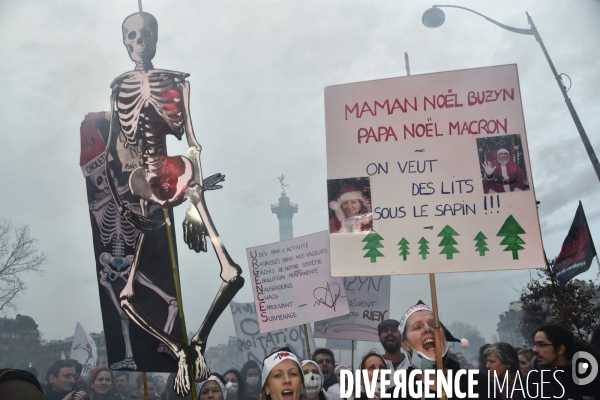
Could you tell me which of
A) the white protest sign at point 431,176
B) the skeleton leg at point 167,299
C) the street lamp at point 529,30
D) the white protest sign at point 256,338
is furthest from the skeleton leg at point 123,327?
the street lamp at point 529,30

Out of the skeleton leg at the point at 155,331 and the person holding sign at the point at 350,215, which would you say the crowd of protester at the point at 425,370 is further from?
the person holding sign at the point at 350,215

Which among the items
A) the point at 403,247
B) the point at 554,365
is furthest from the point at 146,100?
the point at 554,365

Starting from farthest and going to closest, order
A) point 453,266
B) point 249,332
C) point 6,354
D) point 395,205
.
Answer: point 6,354 < point 249,332 < point 395,205 < point 453,266

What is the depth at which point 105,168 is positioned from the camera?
6297 millimetres

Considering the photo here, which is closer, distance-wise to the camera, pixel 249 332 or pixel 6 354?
pixel 249 332

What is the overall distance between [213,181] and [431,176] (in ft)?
13.5

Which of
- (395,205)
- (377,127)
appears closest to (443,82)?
(377,127)

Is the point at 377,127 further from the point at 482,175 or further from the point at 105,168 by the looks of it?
the point at 105,168

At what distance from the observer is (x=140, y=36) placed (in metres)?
6.66

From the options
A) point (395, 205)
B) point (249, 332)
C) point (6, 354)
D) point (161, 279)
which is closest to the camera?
point (395, 205)

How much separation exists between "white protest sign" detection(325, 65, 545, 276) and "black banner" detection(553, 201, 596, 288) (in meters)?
3.46

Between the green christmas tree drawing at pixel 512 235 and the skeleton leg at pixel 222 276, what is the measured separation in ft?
13.4

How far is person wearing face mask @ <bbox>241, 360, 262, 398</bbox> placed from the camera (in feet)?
24.2

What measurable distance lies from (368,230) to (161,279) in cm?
384
